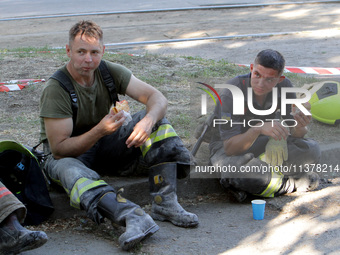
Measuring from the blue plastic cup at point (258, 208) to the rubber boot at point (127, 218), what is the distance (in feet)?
2.57

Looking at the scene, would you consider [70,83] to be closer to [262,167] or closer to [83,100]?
[83,100]

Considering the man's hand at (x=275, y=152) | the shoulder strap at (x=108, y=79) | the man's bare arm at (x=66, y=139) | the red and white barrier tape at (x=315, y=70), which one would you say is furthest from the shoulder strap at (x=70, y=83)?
the red and white barrier tape at (x=315, y=70)

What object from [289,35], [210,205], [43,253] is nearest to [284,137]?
[210,205]

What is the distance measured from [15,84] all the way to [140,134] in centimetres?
330

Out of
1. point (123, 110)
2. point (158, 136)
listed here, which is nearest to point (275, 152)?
point (158, 136)

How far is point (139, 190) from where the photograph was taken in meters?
4.08

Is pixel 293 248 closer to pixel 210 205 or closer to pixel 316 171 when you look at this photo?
pixel 210 205

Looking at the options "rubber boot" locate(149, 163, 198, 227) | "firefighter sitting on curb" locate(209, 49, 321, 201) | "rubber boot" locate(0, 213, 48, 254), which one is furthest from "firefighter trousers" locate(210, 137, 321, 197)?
"rubber boot" locate(0, 213, 48, 254)

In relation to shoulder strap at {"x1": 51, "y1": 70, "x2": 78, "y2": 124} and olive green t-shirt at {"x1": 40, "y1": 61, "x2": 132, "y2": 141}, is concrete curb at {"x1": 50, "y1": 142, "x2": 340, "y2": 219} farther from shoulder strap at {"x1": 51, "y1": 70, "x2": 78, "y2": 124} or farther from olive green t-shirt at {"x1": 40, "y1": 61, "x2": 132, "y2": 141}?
shoulder strap at {"x1": 51, "y1": 70, "x2": 78, "y2": 124}

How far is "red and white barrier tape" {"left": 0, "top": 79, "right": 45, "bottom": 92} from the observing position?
6.12 m

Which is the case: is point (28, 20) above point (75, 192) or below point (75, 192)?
below

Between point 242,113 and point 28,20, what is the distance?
37.6ft

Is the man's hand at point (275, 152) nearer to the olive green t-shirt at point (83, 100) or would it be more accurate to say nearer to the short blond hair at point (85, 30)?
the olive green t-shirt at point (83, 100)

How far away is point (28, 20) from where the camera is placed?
14.2 metres
